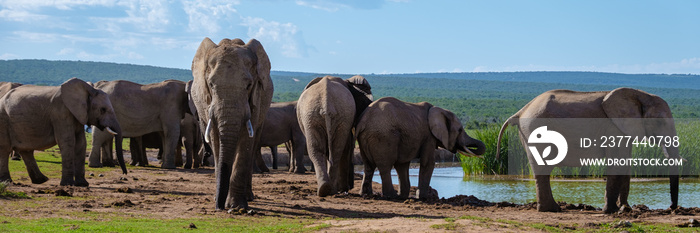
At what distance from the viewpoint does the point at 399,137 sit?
14391mm

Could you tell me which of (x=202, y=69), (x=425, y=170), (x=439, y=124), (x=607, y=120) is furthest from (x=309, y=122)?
(x=607, y=120)

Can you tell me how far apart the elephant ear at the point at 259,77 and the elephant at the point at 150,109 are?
400 inches

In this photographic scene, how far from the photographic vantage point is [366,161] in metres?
14.7

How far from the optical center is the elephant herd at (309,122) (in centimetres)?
1080

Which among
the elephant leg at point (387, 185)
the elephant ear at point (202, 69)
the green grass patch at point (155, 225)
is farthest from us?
the elephant leg at point (387, 185)

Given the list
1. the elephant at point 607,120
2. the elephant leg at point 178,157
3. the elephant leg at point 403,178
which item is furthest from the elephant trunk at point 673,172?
the elephant leg at point 178,157

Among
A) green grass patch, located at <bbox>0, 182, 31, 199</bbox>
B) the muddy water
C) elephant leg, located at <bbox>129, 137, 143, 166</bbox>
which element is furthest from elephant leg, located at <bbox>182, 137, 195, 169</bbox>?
green grass patch, located at <bbox>0, 182, 31, 199</bbox>

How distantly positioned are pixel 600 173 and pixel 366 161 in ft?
34.7

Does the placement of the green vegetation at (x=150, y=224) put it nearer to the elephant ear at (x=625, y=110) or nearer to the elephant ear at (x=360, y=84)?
the elephant ear at (x=625, y=110)

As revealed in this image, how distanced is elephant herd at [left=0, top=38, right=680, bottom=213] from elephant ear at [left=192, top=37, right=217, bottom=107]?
0.01 metres

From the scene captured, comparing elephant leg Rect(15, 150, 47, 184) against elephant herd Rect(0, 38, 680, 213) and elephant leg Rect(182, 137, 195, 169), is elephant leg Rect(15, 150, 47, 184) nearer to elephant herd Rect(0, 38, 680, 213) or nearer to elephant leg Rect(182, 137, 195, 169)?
elephant herd Rect(0, 38, 680, 213)

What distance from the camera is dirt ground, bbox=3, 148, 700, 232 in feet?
32.8

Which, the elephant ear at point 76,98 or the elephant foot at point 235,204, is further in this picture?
the elephant ear at point 76,98

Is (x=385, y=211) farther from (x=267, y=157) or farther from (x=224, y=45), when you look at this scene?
(x=267, y=157)
